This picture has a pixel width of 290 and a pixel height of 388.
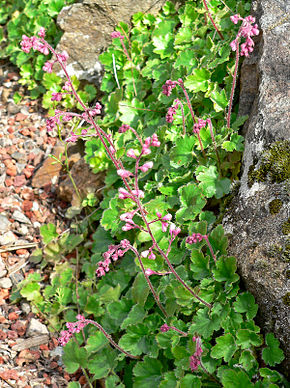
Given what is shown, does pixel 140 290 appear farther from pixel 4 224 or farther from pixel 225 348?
pixel 4 224

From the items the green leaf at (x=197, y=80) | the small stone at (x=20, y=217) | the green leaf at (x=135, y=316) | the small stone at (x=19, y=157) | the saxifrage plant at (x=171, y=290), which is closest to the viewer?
the saxifrage plant at (x=171, y=290)

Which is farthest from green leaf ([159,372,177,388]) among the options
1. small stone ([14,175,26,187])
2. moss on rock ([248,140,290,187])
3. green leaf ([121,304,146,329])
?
small stone ([14,175,26,187])

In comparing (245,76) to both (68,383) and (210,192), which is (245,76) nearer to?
(210,192)

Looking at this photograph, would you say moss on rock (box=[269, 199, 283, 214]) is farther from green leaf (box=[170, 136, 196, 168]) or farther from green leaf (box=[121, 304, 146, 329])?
green leaf (box=[121, 304, 146, 329])

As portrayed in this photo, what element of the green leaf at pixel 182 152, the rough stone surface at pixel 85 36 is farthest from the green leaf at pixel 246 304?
the rough stone surface at pixel 85 36

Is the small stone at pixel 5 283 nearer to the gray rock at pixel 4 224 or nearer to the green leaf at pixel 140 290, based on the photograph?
the gray rock at pixel 4 224

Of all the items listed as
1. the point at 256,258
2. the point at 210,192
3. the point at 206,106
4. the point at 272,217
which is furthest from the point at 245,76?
the point at 256,258
